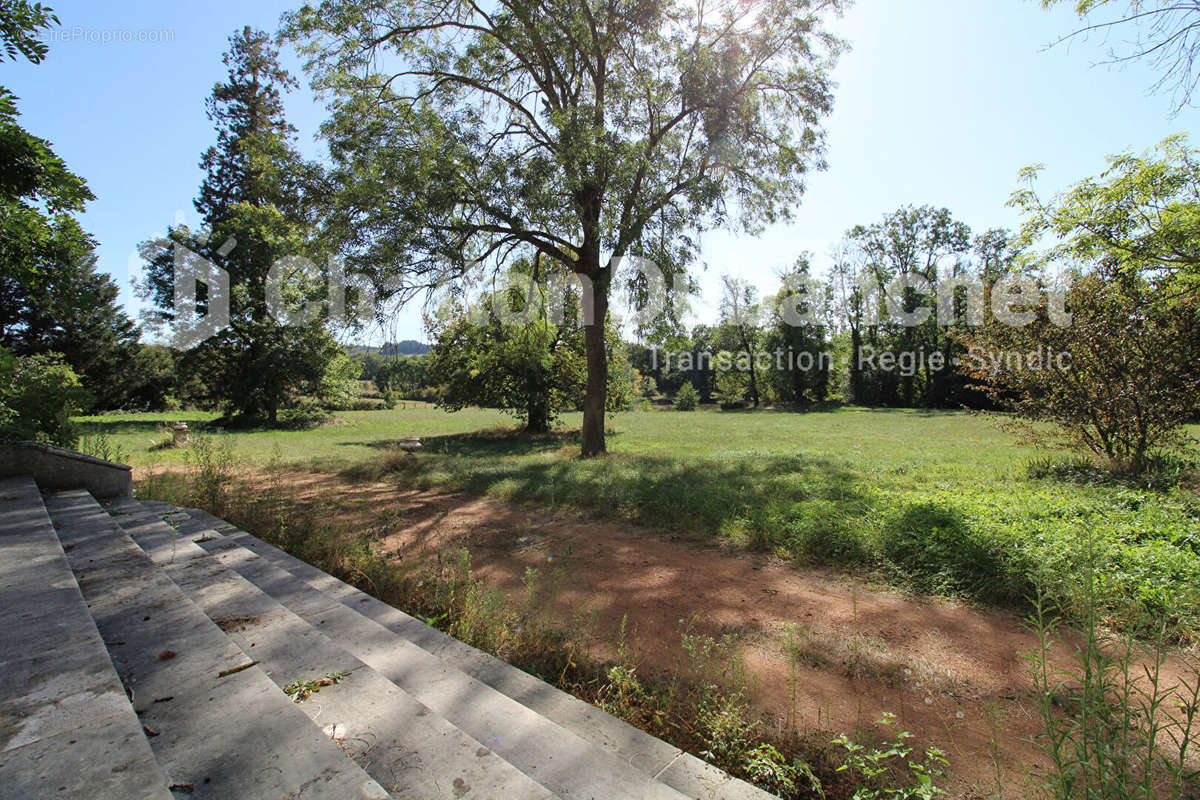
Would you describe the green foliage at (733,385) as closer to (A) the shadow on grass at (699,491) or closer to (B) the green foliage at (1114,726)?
(A) the shadow on grass at (699,491)

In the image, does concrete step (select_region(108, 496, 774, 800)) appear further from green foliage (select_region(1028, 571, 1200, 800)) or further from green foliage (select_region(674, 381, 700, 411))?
green foliage (select_region(674, 381, 700, 411))

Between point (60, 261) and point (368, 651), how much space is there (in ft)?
27.1

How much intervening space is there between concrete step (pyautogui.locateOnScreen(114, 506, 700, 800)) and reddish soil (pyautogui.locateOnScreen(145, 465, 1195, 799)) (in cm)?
113

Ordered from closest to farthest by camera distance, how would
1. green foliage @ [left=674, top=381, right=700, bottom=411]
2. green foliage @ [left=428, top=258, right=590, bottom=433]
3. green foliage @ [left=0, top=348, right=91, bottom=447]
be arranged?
green foliage @ [left=0, top=348, right=91, bottom=447]
green foliage @ [left=428, top=258, right=590, bottom=433]
green foliage @ [left=674, top=381, right=700, bottom=411]

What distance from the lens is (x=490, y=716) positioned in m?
2.23

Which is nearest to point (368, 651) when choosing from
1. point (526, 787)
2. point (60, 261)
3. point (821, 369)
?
point (526, 787)

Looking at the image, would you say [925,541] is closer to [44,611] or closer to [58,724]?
[58,724]

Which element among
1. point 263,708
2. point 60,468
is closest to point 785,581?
point 263,708

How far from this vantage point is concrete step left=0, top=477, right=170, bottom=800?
4.47 ft

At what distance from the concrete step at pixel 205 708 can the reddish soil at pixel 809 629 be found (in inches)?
80.2

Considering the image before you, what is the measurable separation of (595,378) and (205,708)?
1131cm

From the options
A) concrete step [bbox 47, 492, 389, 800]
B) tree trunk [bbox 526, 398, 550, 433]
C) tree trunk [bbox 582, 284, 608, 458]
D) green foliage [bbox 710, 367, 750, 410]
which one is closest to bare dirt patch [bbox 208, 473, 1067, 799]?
concrete step [bbox 47, 492, 389, 800]

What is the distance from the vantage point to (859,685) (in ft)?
9.99

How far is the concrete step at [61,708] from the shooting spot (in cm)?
136
